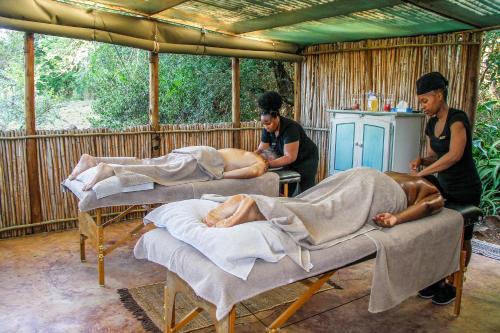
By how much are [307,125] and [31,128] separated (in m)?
3.49

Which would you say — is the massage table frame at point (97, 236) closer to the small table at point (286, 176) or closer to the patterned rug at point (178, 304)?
the patterned rug at point (178, 304)

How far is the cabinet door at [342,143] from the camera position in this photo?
4922mm

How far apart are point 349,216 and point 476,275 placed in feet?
5.44

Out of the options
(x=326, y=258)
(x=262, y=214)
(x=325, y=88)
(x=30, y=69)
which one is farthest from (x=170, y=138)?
(x=326, y=258)

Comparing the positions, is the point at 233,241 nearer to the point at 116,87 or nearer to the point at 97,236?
the point at 97,236

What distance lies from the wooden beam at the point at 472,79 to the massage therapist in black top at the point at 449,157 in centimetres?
176

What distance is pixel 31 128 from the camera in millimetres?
3729

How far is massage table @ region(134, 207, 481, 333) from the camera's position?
165 cm

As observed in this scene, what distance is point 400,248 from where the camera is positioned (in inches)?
83.6

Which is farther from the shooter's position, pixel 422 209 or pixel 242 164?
pixel 242 164

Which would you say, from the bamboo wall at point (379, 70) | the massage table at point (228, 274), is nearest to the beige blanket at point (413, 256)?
the massage table at point (228, 274)

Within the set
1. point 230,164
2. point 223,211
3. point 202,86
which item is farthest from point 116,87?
point 223,211

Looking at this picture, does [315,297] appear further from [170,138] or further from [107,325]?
[170,138]

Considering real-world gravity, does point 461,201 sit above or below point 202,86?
below
